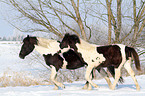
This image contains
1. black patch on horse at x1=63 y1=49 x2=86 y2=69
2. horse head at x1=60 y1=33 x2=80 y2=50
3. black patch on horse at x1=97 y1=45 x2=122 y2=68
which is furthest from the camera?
black patch on horse at x1=63 y1=49 x2=86 y2=69

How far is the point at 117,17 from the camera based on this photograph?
26.9ft

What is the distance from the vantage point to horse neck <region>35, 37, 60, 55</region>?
13.7 feet

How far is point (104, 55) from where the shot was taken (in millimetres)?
3836

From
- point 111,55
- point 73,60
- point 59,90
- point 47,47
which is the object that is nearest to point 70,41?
point 73,60

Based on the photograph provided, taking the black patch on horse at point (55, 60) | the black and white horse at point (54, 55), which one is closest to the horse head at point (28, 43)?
the black and white horse at point (54, 55)

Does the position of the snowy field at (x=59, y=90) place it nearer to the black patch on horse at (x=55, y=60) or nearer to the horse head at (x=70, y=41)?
the black patch on horse at (x=55, y=60)

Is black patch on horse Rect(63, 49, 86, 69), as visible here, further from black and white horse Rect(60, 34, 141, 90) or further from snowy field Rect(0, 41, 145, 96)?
snowy field Rect(0, 41, 145, 96)

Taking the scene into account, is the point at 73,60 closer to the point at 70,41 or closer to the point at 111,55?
the point at 70,41

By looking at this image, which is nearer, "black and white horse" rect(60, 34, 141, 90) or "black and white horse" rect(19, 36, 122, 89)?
"black and white horse" rect(60, 34, 141, 90)

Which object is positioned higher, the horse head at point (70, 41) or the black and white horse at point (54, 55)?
the horse head at point (70, 41)

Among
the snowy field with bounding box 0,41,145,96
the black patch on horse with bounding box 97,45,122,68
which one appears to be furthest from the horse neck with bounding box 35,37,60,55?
the black patch on horse with bounding box 97,45,122,68

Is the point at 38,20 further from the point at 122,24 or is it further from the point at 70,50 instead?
the point at 70,50

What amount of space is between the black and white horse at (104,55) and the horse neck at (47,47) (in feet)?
0.87

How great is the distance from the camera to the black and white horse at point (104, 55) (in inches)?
149
